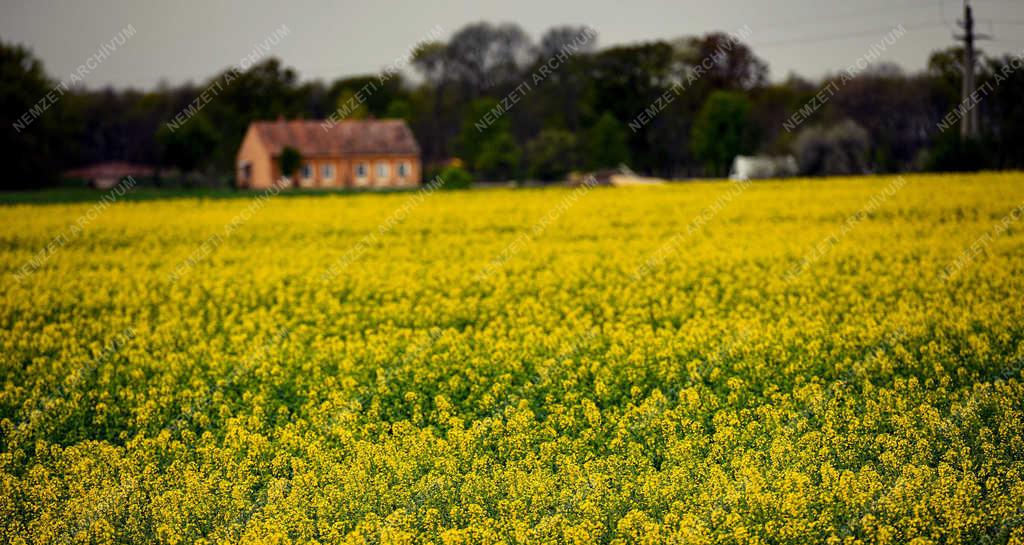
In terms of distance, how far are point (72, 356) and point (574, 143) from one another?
5449cm

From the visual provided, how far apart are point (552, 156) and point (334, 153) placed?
1884 centimetres

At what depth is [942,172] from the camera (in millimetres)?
39781

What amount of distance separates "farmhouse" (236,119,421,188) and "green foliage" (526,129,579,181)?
1231cm

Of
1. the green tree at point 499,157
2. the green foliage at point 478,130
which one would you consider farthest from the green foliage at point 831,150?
the green foliage at point 478,130

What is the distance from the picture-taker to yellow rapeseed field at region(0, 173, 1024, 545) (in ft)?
24.3

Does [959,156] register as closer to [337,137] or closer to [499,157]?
[499,157]

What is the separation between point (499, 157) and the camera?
6975 cm

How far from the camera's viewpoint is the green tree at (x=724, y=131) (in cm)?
7400

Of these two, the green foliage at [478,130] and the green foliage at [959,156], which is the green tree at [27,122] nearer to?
the green foliage at [478,130]

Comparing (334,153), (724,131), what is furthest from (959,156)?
(334,153)

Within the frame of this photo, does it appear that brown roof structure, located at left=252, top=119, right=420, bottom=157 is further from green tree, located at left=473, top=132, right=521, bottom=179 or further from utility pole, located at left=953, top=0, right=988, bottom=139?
utility pole, located at left=953, top=0, right=988, bottom=139

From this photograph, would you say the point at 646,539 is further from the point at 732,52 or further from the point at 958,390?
the point at 732,52

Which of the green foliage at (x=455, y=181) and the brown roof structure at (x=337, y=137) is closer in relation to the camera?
the green foliage at (x=455, y=181)

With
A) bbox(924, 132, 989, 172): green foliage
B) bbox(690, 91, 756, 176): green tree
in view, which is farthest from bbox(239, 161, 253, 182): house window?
bbox(924, 132, 989, 172): green foliage
